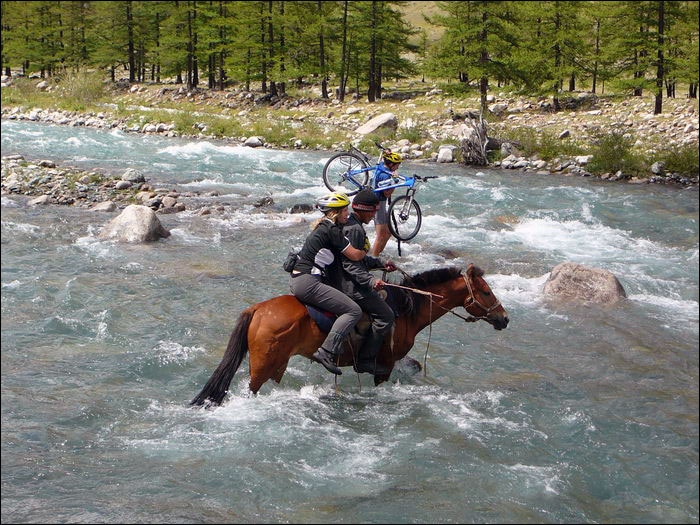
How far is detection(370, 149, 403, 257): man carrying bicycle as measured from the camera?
12.8m

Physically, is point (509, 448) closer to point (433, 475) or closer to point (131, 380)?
point (433, 475)

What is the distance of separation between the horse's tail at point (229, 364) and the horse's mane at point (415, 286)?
186 cm

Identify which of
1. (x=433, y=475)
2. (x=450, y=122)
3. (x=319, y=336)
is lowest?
(x=433, y=475)

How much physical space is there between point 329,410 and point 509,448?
2125mm

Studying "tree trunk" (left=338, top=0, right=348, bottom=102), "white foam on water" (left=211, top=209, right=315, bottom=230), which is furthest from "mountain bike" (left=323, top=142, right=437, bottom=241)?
"tree trunk" (left=338, top=0, right=348, bottom=102)

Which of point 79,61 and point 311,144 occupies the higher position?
point 79,61

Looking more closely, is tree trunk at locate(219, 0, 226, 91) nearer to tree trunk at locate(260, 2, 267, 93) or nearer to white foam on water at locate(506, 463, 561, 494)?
tree trunk at locate(260, 2, 267, 93)

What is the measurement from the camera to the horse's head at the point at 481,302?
328 inches

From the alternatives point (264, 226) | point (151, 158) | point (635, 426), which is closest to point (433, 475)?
point (635, 426)

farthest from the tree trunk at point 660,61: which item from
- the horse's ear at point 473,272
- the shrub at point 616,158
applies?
the horse's ear at point 473,272

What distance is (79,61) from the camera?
149 feet

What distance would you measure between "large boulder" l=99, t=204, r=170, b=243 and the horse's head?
8.87 meters

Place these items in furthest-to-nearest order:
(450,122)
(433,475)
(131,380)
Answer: (450,122) → (131,380) → (433,475)

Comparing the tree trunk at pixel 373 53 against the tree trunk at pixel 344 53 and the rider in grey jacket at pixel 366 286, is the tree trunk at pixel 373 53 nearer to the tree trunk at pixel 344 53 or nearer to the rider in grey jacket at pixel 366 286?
the tree trunk at pixel 344 53
